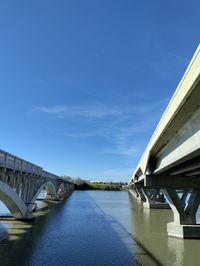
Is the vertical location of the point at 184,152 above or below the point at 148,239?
above

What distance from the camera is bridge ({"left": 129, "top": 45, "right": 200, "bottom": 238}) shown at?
10.2 m

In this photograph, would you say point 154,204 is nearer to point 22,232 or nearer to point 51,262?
point 22,232

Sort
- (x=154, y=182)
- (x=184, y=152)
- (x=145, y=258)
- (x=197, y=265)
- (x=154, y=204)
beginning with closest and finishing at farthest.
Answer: (x=184, y=152) < (x=197, y=265) < (x=145, y=258) < (x=154, y=182) < (x=154, y=204)

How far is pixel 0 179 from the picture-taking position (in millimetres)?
26312

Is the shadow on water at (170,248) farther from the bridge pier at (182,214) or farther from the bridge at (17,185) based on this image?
the bridge at (17,185)

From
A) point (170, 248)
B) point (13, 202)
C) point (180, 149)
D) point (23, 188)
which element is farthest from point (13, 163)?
point (180, 149)

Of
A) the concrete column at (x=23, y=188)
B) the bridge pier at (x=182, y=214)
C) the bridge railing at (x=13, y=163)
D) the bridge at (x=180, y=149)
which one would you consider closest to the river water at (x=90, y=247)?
the bridge pier at (x=182, y=214)

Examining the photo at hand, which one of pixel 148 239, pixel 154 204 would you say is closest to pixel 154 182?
pixel 148 239

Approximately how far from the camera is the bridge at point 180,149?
1022 cm

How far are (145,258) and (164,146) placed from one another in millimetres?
6343

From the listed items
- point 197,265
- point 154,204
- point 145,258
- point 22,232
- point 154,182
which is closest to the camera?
point 197,265

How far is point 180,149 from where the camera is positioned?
14914mm

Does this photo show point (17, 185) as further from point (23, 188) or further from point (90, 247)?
point (90, 247)

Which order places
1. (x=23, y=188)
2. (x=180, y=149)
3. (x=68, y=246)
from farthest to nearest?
(x=23, y=188), (x=68, y=246), (x=180, y=149)
